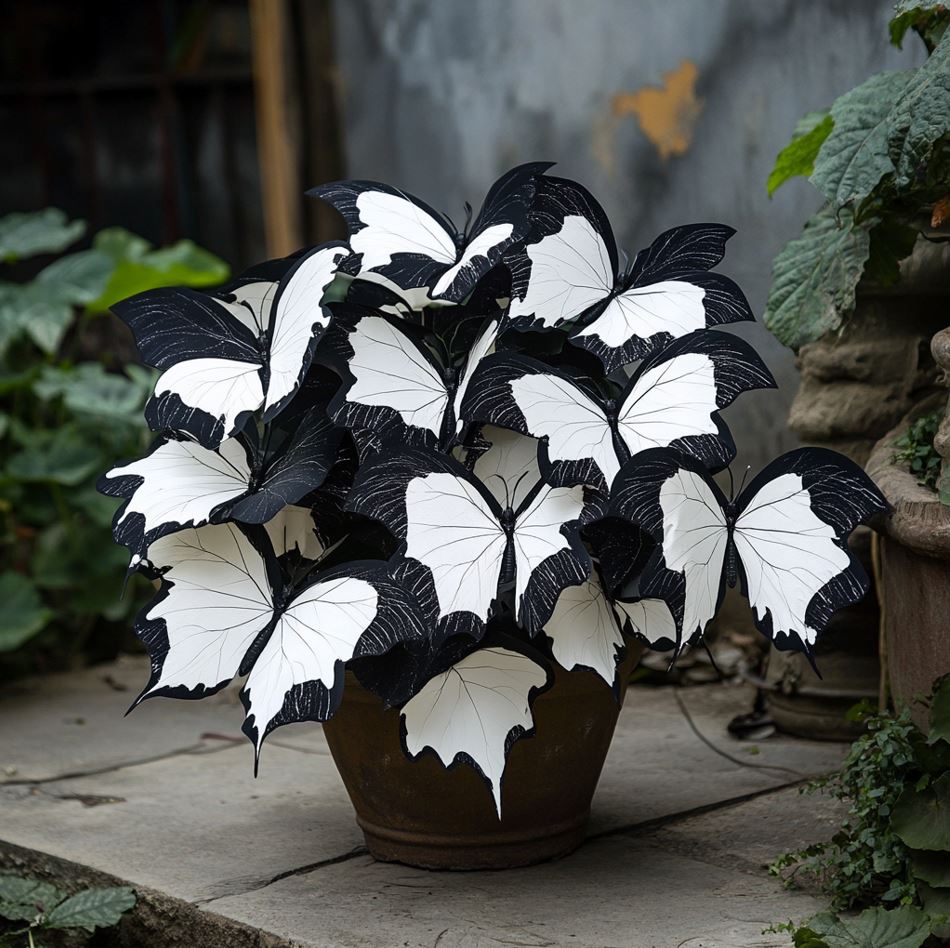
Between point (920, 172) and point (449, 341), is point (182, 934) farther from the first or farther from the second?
point (920, 172)

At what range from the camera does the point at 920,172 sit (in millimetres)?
1867

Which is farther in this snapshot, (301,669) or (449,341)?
(449,341)

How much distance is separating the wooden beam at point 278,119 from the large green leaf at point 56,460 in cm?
98

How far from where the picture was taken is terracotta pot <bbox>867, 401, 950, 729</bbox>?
1571 millimetres

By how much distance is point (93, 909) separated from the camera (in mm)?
1695

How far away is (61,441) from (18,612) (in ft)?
1.51

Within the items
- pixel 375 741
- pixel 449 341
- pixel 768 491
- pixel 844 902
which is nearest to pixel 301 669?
pixel 375 741

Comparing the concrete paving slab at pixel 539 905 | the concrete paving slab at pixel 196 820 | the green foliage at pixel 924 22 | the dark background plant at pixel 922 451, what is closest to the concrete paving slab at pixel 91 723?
the concrete paving slab at pixel 196 820

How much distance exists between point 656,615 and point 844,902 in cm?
39

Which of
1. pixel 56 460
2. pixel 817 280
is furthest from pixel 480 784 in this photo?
pixel 56 460

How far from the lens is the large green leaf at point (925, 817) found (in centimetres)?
147

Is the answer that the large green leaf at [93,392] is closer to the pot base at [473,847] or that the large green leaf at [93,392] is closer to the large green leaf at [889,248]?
the pot base at [473,847]

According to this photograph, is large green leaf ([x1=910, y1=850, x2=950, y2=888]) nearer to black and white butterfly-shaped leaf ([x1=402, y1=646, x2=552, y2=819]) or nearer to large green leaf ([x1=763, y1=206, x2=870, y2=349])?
black and white butterfly-shaped leaf ([x1=402, y1=646, x2=552, y2=819])

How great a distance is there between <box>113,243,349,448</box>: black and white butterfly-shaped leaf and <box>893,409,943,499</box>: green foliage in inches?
31.8
